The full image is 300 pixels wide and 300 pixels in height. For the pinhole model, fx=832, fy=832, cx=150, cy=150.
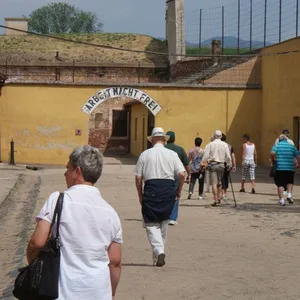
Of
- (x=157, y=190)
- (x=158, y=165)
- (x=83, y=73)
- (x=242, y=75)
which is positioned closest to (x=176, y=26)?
(x=83, y=73)

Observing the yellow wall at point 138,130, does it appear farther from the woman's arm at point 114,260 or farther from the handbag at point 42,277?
the handbag at point 42,277

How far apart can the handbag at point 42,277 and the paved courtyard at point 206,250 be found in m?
3.57

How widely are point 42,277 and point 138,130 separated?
1494 inches

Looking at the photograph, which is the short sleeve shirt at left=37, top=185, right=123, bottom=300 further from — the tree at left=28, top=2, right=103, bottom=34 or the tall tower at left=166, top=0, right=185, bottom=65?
the tree at left=28, top=2, right=103, bottom=34

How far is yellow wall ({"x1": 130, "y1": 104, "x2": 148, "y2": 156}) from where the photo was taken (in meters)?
40.5

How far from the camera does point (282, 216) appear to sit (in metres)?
16.0

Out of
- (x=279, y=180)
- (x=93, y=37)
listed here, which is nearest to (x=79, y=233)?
(x=279, y=180)

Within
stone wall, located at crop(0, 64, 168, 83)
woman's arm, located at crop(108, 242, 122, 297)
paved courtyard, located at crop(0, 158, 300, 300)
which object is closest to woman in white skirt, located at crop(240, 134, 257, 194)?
paved courtyard, located at crop(0, 158, 300, 300)

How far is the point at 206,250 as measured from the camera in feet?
37.8

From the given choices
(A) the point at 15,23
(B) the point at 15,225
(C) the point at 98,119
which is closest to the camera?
(B) the point at 15,225

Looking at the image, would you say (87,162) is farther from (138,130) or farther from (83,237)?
(138,130)

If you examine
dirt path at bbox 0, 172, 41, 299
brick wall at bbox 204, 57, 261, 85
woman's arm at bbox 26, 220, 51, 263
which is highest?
brick wall at bbox 204, 57, 261, 85

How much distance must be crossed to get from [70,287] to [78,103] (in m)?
30.5

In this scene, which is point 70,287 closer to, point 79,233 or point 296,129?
point 79,233
